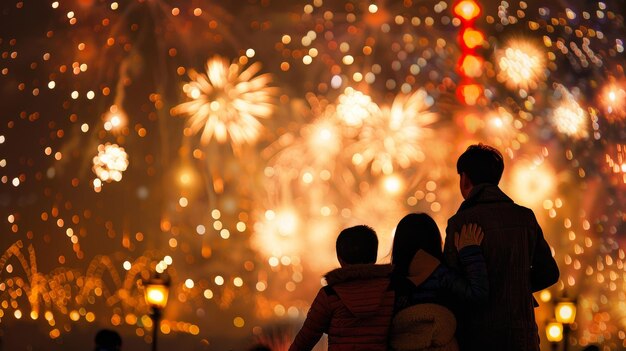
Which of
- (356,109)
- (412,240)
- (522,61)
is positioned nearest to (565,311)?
(356,109)

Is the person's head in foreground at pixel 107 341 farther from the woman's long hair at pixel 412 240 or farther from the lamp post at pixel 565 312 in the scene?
the lamp post at pixel 565 312

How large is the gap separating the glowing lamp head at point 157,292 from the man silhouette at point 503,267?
Answer: 1032cm

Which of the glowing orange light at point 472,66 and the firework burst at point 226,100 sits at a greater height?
the glowing orange light at point 472,66

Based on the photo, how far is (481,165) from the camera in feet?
16.1

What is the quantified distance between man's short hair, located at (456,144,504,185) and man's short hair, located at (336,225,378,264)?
0.53 meters

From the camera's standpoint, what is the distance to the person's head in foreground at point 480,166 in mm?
4918

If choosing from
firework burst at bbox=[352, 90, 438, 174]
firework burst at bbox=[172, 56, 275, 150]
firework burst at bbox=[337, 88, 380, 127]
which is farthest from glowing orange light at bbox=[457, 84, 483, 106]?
firework burst at bbox=[172, 56, 275, 150]

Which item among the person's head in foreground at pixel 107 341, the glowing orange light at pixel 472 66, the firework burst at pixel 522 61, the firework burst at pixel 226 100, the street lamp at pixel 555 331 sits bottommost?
the person's head in foreground at pixel 107 341

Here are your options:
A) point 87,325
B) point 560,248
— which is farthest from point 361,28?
point 87,325

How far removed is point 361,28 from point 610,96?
6716 millimetres

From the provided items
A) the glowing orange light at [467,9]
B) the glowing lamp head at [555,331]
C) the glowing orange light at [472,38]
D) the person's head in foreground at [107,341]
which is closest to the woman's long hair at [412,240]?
the person's head in foreground at [107,341]

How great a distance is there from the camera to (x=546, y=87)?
33.4m

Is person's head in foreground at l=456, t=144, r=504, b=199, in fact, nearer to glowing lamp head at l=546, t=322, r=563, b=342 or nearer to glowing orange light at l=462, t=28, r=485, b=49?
glowing lamp head at l=546, t=322, r=563, b=342

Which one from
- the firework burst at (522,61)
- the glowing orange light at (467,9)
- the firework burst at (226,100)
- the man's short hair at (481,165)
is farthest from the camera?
the glowing orange light at (467,9)
